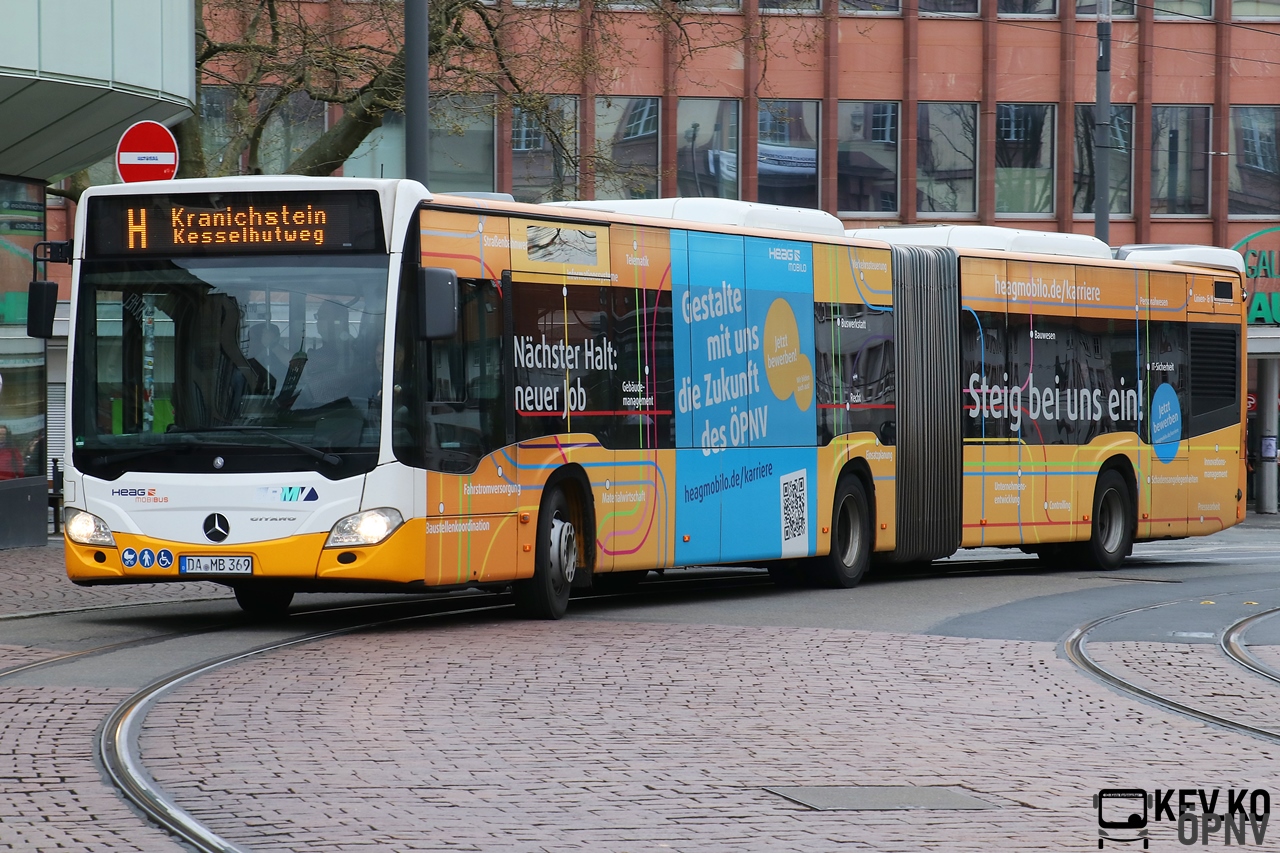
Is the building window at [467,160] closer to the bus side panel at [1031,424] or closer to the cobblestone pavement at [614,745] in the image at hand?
the bus side panel at [1031,424]

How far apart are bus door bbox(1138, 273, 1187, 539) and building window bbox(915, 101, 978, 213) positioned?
55.2ft

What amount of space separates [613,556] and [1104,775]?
6614 millimetres

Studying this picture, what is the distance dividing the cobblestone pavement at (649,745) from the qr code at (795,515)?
3.98 m

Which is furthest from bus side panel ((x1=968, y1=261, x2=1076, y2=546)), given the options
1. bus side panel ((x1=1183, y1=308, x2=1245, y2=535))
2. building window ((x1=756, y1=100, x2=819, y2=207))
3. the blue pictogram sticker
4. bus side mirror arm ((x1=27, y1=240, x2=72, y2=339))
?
building window ((x1=756, y1=100, x2=819, y2=207))

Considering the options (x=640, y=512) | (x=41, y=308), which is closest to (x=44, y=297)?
(x=41, y=308)

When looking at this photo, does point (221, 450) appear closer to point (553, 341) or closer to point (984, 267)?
point (553, 341)

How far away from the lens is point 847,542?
17297 mm

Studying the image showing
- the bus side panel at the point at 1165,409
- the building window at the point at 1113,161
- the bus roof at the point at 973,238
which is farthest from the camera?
the building window at the point at 1113,161

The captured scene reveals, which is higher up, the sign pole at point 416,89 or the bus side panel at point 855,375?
the sign pole at point 416,89

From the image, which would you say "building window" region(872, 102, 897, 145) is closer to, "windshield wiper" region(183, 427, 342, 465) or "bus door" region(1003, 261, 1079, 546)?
"bus door" region(1003, 261, 1079, 546)

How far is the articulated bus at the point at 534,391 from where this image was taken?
12086mm

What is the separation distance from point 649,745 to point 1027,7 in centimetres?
3218

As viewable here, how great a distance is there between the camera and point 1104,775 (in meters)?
7.80

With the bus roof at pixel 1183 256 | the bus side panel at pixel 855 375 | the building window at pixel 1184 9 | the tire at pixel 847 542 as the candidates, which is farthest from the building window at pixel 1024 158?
the tire at pixel 847 542
